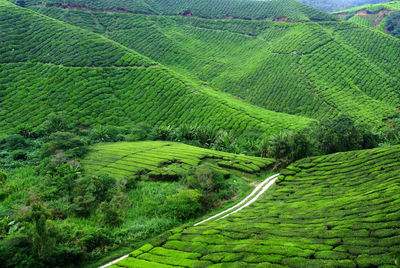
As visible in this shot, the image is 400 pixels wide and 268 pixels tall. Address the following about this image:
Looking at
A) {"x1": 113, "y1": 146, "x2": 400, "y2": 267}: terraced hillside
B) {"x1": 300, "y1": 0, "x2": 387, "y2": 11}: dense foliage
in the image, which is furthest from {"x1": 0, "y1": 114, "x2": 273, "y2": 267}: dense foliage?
{"x1": 300, "y1": 0, "x2": 387, "y2": 11}: dense foliage

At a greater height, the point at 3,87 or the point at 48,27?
the point at 48,27

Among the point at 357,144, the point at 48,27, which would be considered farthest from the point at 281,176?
the point at 48,27

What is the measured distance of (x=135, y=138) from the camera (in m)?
44.4

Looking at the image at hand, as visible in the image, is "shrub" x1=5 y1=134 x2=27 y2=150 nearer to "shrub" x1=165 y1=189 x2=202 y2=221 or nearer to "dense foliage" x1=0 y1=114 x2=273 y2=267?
"dense foliage" x1=0 y1=114 x2=273 y2=267

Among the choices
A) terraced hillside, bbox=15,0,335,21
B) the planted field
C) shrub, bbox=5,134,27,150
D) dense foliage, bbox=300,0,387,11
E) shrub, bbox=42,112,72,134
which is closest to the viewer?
the planted field

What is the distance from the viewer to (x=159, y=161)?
113ft

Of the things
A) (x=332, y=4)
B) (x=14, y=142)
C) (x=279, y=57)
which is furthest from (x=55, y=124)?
(x=332, y=4)

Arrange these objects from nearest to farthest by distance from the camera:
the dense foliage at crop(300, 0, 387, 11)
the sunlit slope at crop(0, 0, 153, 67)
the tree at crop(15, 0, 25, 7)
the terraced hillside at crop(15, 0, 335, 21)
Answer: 1. the sunlit slope at crop(0, 0, 153, 67)
2. the tree at crop(15, 0, 25, 7)
3. the terraced hillside at crop(15, 0, 335, 21)
4. the dense foliage at crop(300, 0, 387, 11)

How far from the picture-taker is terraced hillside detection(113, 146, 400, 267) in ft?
44.3

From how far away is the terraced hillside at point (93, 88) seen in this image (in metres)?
49.8

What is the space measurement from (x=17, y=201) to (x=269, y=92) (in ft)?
170

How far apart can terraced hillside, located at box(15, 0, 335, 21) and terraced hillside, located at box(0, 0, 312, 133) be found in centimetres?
2918

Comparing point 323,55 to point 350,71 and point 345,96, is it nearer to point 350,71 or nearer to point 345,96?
point 350,71

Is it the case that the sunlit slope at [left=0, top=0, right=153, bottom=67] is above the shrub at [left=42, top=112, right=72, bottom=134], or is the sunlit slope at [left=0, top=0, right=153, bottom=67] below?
above
